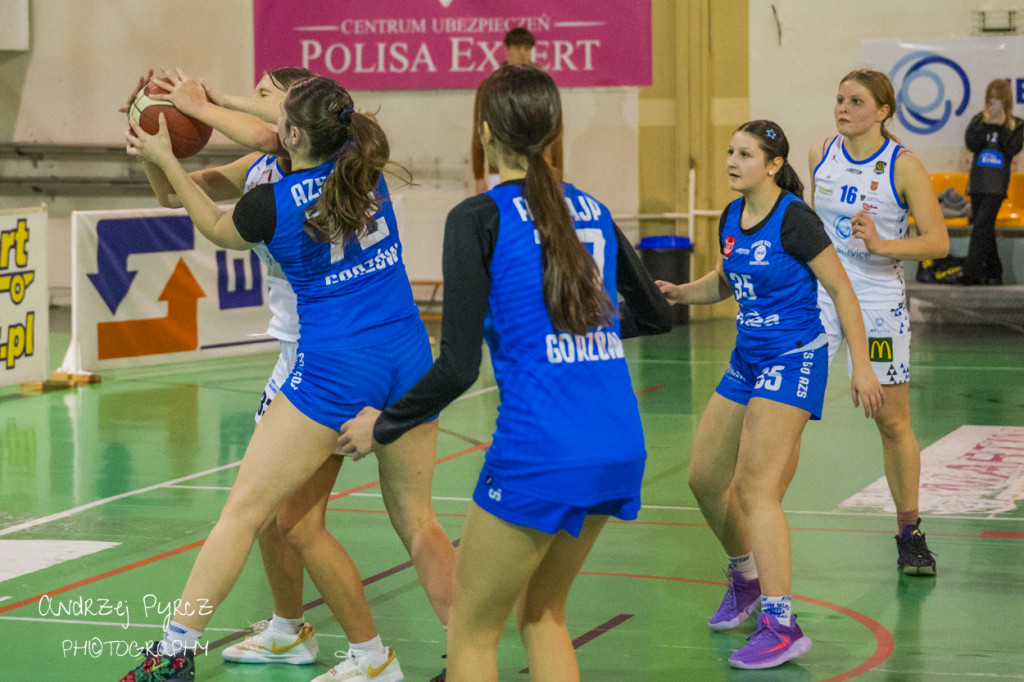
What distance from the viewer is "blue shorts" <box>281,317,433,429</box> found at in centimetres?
405

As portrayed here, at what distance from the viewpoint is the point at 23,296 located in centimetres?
1080

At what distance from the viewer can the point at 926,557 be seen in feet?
19.0

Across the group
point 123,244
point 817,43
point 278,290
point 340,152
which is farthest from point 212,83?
point 340,152

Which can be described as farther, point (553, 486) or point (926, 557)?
point (926, 557)

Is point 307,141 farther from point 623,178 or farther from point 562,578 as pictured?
point 623,178

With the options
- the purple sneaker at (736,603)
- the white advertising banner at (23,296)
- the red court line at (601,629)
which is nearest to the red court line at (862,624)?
the purple sneaker at (736,603)

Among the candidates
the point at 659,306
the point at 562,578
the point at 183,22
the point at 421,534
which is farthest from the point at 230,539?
the point at 183,22

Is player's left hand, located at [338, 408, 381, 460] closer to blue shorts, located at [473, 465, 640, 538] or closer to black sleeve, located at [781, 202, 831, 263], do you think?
blue shorts, located at [473, 465, 640, 538]

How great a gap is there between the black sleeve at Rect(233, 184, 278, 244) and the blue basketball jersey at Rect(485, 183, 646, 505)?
40.6 inches

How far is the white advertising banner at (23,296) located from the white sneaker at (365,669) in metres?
6.97

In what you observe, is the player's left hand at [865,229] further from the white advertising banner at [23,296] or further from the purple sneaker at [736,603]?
the white advertising banner at [23,296]

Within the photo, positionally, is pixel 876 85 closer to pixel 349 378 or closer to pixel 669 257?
pixel 349 378

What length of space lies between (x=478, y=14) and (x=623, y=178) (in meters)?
2.46

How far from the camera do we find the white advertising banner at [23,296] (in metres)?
10.6
